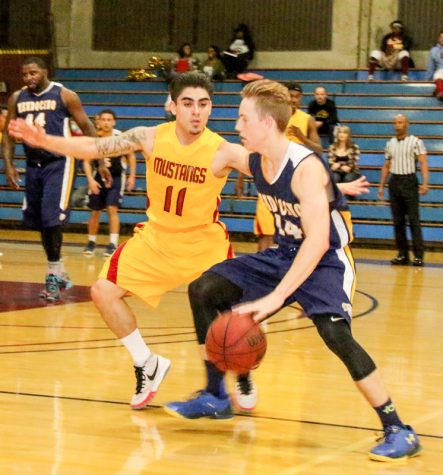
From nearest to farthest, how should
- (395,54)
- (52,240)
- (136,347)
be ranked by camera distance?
(136,347), (52,240), (395,54)

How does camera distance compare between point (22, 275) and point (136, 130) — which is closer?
point (136, 130)

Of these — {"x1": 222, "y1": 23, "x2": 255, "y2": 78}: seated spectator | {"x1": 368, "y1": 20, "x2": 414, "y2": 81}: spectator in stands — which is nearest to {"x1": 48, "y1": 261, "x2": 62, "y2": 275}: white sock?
{"x1": 368, "y1": 20, "x2": 414, "y2": 81}: spectator in stands

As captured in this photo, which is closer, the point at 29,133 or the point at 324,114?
the point at 29,133

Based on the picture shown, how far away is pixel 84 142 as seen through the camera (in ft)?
16.2

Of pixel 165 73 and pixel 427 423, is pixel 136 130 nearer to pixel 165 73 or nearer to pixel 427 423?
pixel 427 423

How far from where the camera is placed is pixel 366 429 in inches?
177

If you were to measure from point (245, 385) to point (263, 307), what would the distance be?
1.00m

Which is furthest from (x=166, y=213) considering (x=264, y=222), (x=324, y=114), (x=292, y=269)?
(x=324, y=114)

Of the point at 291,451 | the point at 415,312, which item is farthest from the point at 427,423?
the point at 415,312

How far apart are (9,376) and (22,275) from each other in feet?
16.0

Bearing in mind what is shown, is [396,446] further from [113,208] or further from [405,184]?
[405,184]

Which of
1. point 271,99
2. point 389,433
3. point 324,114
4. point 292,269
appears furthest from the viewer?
point 324,114

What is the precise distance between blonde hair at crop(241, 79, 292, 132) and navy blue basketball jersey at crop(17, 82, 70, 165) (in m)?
4.29

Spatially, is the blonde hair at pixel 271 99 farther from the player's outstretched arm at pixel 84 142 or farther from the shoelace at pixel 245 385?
the shoelace at pixel 245 385
